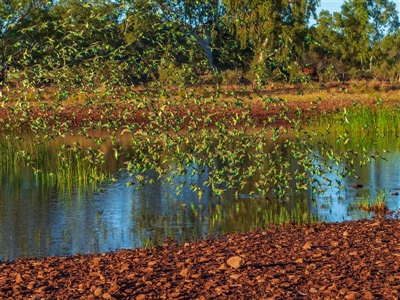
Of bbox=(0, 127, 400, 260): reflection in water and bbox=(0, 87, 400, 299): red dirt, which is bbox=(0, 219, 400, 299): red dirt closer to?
bbox=(0, 87, 400, 299): red dirt

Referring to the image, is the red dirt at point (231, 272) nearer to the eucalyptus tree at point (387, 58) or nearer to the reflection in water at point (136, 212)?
the reflection in water at point (136, 212)

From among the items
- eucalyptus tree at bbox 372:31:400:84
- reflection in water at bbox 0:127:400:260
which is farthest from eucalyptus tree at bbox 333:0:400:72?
reflection in water at bbox 0:127:400:260

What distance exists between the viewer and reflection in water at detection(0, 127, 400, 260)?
10.9m

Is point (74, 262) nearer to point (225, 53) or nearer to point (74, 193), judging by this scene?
point (225, 53)

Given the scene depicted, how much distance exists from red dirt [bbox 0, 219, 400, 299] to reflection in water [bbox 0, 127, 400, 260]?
1.66 m

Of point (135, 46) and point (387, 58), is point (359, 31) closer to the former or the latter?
point (387, 58)

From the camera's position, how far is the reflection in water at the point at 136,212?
1088 cm

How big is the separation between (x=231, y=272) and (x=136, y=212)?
6.10 metres

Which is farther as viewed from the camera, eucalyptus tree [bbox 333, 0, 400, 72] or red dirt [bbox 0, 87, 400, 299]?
eucalyptus tree [bbox 333, 0, 400, 72]

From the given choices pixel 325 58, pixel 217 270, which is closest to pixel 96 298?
pixel 217 270

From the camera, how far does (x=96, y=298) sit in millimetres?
6301

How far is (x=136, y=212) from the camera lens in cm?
1295

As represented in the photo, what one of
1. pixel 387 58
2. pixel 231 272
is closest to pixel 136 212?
pixel 231 272

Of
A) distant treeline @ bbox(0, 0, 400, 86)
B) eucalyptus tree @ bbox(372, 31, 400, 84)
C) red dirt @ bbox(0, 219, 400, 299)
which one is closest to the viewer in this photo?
red dirt @ bbox(0, 219, 400, 299)
